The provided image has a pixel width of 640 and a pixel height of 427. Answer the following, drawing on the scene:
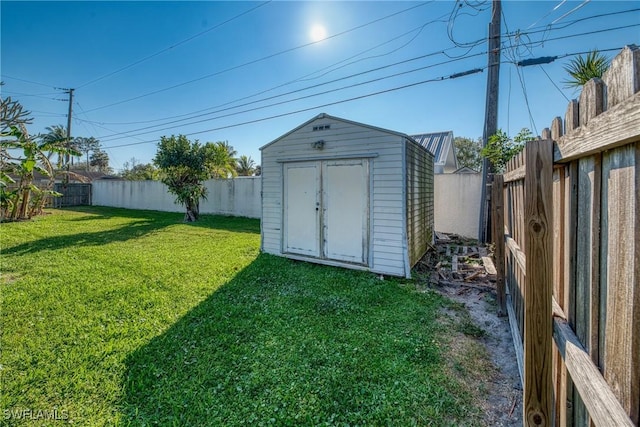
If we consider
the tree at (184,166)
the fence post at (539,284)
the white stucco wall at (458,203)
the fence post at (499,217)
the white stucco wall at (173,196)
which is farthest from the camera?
the white stucco wall at (173,196)

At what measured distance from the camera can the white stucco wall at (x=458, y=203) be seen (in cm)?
840

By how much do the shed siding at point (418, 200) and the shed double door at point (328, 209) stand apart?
749mm

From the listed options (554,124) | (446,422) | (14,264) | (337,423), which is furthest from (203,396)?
(14,264)

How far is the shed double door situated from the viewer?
5148mm

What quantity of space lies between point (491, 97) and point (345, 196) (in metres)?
4.93

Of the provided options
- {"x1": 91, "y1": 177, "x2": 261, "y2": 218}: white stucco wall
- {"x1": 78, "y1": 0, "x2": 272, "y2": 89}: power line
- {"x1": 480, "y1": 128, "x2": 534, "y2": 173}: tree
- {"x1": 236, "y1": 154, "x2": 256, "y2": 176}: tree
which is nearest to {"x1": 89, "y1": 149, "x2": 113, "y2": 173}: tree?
{"x1": 78, "y1": 0, "x2": 272, "y2": 89}: power line

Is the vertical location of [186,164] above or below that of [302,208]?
above

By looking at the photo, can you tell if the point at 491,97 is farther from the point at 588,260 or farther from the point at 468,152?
the point at 468,152

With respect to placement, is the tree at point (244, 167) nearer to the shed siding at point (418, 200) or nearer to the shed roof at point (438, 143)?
the shed roof at point (438, 143)

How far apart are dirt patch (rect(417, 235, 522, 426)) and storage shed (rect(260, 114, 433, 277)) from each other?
0.70 meters

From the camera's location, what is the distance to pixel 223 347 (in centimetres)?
282

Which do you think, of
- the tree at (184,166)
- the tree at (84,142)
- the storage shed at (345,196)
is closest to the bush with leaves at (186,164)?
the tree at (184,166)

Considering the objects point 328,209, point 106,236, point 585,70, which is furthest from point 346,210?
point 106,236

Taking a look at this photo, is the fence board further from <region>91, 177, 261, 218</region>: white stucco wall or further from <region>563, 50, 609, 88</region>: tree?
<region>91, 177, 261, 218</region>: white stucco wall
